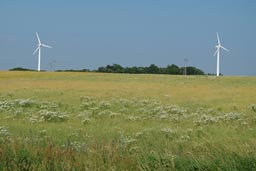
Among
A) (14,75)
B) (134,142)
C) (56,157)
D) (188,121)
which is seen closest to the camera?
(56,157)

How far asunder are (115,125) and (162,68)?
109098 millimetres

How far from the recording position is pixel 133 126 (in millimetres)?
21547

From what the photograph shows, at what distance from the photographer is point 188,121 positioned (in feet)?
77.8

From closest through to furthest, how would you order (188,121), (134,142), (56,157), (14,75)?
(56,157) < (134,142) < (188,121) < (14,75)

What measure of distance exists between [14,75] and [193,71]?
201 feet

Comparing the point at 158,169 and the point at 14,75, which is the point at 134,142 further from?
the point at 14,75

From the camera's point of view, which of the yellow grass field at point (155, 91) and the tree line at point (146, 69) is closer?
the yellow grass field at point (155, 91)

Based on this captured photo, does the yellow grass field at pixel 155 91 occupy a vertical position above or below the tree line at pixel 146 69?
below

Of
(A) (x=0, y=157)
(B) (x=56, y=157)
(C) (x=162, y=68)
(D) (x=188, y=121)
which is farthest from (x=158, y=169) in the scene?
(C) (x=162, y=68)

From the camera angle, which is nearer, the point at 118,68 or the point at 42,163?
the point at 42,163

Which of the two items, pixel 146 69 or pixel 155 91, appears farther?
pixel 146 69

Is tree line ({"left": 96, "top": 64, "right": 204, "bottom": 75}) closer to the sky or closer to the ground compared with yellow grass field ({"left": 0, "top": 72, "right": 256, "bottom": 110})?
closer to the sky

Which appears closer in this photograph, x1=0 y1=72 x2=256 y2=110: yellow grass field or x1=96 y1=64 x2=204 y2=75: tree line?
x1=0 y1=72 x2=256 y2=110: yellow grass field

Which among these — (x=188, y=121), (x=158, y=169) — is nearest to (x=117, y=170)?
(x=158, y=169)
